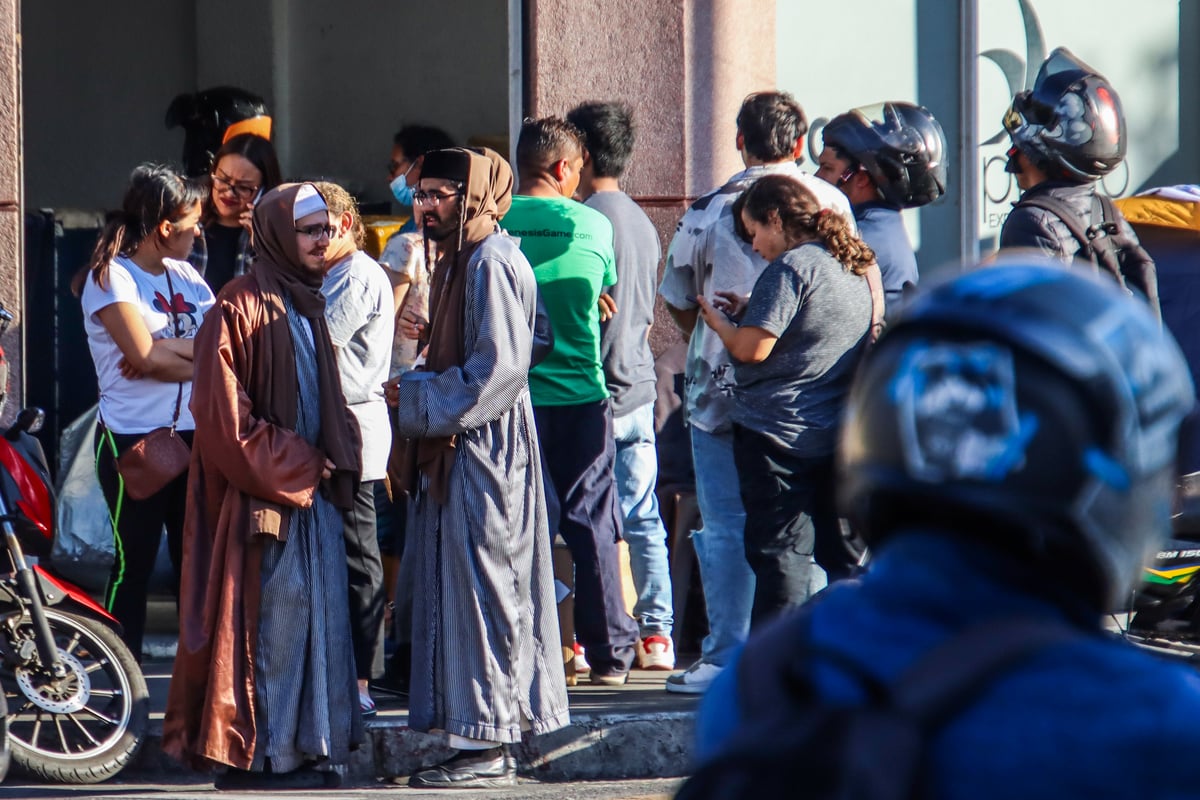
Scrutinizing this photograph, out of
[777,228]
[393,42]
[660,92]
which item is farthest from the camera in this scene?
[393,42]

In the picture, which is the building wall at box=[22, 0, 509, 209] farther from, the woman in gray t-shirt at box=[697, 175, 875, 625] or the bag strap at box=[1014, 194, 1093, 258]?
the bag strap at box=[1014, 194, 1093, 258]

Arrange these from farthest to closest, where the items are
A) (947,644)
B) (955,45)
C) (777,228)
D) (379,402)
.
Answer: (955,45) → (379,402) → (777,228) → (947,644)

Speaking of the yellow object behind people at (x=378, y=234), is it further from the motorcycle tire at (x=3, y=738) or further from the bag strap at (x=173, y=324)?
the motorcycle tire at (x=3, y=738)

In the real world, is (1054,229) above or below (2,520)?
above

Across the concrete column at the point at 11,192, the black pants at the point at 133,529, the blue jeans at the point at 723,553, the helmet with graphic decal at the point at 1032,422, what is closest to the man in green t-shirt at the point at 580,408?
the blue jeans at the point at 723,553

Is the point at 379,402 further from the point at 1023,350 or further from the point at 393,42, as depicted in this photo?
the point at 393,42

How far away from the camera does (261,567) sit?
4816 mm

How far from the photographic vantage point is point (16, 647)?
514 centimetres

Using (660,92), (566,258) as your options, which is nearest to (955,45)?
(660,92)

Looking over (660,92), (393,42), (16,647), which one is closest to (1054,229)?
(660,92)

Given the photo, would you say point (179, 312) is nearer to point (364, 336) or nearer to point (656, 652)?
point (364, 336)

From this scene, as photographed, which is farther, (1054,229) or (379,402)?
(379,402)

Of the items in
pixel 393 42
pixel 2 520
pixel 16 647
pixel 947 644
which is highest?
pixel 393 42

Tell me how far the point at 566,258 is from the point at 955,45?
2.97 metres
